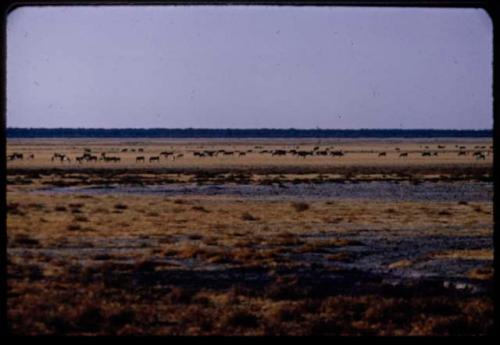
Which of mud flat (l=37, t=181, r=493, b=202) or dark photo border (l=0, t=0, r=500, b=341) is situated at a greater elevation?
dark photo border (l=0, t=0, r=500, b=341)

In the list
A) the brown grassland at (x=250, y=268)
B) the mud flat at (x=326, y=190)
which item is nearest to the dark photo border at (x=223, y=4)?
the brown grassland at (x=250, y=268)

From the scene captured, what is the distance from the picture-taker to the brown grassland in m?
9.99

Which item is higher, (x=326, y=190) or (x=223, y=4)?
(x=223, y=4)

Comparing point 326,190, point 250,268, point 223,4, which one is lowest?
point 326,190

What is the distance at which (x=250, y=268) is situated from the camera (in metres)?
15.2

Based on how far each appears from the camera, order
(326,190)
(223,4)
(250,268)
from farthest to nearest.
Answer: (326,190), (250,268), (223,4)

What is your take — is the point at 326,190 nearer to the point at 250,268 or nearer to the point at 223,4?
the point at 250,268

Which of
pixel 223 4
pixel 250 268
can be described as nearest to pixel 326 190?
pixel 250 268

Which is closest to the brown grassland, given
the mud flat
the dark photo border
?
the dark photo border

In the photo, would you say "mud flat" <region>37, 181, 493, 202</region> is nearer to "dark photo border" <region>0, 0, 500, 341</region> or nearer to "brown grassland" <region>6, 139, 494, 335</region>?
"brown grassland" <region>6, 139, 494, 335</region>

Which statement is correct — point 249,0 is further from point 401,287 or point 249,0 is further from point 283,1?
point 401,287

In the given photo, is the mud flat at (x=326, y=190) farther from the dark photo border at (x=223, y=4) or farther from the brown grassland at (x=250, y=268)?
the dark photo border at (x=223, y=4)

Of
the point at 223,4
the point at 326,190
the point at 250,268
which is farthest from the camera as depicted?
the point at 326,190

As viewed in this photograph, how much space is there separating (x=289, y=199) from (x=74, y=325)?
2484 cm
